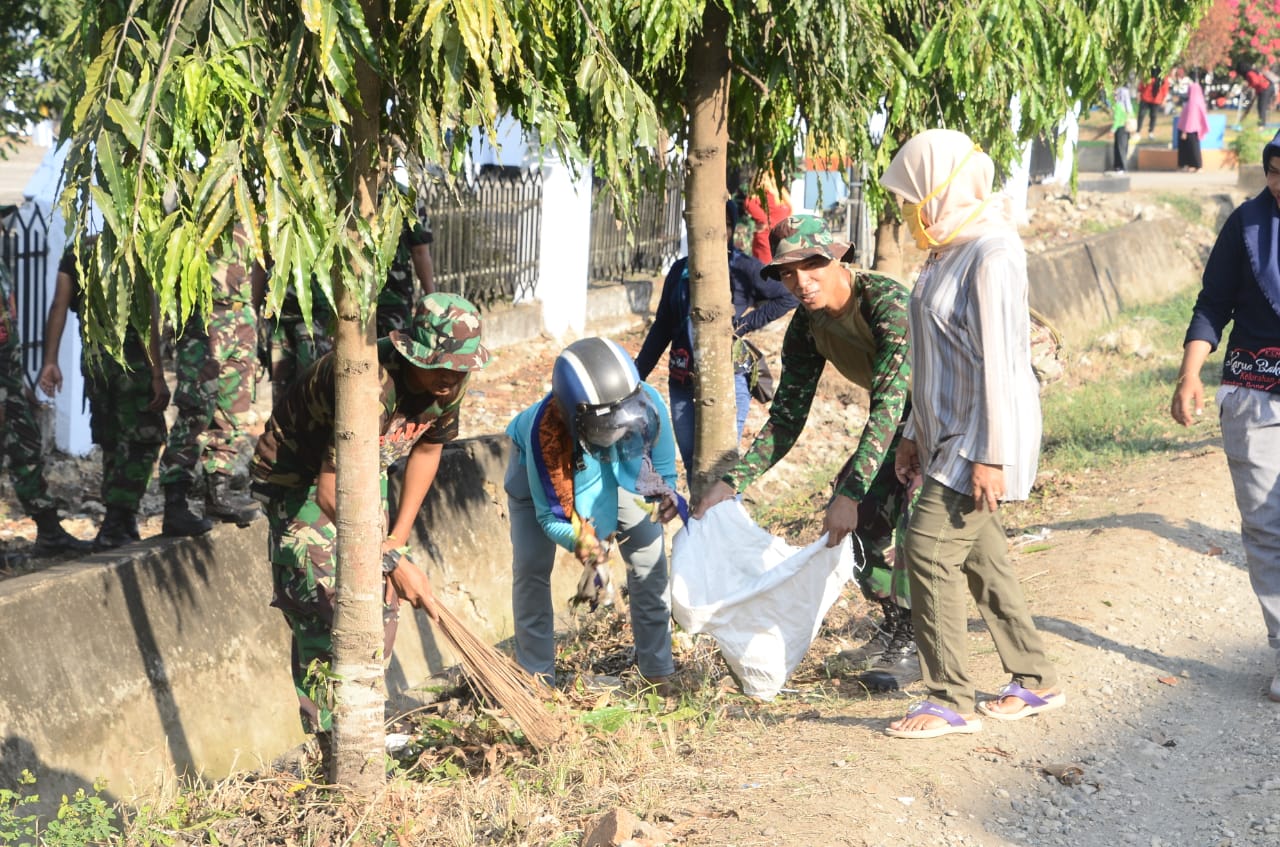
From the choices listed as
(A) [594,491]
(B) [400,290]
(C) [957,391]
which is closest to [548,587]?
(A) [594,491]

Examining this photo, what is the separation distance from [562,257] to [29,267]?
15.4 feet

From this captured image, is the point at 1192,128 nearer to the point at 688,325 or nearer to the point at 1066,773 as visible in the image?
the point at 688,325

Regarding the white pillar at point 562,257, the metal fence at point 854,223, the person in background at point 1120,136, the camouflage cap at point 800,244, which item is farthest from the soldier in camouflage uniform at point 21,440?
the person in background at point 1120,136

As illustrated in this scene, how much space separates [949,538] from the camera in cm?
409

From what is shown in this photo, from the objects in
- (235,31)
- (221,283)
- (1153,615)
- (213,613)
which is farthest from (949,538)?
(221,283)

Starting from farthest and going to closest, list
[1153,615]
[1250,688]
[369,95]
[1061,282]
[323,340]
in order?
1. [1061,282]
2. [323,340]
3. [1153,615]
4. [1250,688]
5. [369,95]

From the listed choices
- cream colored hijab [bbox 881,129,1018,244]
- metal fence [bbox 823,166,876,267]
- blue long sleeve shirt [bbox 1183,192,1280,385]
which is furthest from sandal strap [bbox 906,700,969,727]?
metal fence [bbox 823,166,876,267]

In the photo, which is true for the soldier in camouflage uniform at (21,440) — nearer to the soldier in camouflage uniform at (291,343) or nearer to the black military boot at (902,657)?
the soldier in camouflage uniform at (291,343)

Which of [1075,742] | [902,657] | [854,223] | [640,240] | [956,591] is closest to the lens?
[956,591]

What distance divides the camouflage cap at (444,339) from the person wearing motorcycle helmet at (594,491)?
33 cm

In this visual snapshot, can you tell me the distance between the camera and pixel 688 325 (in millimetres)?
6105

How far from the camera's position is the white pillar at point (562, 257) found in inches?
468

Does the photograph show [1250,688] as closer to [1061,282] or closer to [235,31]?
[235,31]

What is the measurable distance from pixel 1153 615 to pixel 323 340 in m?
3.78
